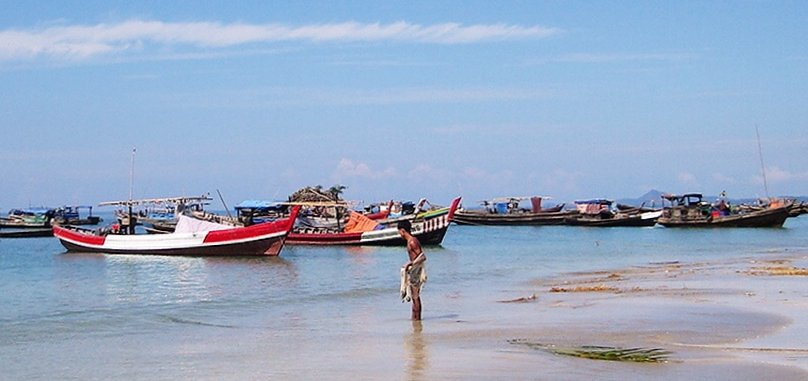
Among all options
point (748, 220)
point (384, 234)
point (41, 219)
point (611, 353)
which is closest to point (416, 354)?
point (611, 353)

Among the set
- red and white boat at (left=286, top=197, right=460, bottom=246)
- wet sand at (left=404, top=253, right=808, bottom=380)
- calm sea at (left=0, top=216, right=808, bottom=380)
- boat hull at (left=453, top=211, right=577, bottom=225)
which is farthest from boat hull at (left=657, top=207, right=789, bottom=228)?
wet sand at (left=404, top=253, right=808, bottom=380)

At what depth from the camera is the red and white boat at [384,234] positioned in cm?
3859

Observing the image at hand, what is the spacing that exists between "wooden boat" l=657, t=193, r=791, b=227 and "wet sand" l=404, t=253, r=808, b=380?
118 ft

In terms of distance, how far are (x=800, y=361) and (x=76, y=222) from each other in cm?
7416

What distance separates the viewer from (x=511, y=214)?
7012 centimetres

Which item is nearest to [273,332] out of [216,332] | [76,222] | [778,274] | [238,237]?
[216,332]

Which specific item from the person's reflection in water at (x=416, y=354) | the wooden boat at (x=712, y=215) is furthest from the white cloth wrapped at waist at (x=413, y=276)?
the wooden boat at (x=712, y=215)

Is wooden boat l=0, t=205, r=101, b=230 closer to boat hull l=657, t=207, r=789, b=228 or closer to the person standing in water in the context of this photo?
boat hull l=657, t=207, r=789, b=228

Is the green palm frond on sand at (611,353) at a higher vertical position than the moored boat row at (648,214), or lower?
lower

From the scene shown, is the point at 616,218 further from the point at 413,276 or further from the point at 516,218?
the point at 413,276

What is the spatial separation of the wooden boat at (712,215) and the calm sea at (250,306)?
14921 mm

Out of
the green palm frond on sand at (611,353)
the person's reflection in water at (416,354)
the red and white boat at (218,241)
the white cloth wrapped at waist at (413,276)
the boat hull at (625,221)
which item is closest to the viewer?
the person's reflection in water at (416,354)

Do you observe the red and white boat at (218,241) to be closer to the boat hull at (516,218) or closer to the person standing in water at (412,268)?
the person standing in water at (412,268)

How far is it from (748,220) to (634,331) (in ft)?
151
